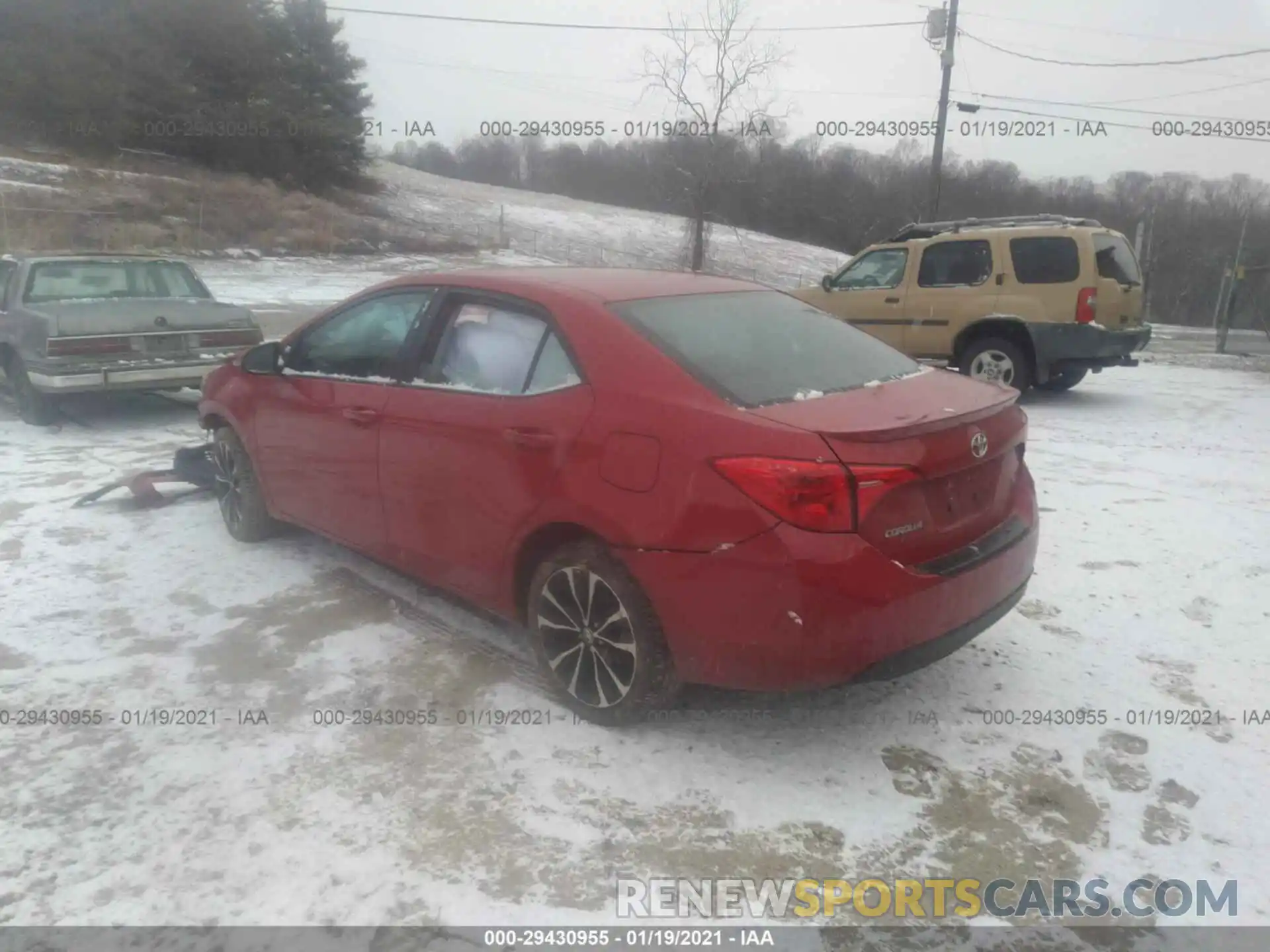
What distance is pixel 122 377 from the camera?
307 inches

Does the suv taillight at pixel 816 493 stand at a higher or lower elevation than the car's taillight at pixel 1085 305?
lower

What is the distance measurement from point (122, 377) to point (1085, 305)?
344 inches

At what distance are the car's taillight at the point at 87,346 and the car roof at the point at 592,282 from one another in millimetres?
4655

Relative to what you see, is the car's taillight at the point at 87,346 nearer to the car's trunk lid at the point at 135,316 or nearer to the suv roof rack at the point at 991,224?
the car's trunk lid at the point at 135,316

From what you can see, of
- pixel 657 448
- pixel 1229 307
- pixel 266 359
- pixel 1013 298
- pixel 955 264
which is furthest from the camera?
pixel 1229 307

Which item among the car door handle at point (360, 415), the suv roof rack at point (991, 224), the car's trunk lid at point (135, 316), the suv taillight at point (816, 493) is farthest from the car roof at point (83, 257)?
the suv taillight at point (816, 493)

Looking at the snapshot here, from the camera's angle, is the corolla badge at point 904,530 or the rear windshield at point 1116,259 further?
the rear windshield at point 1116,259

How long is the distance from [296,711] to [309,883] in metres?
1.00

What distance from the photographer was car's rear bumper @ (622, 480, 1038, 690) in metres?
2.76

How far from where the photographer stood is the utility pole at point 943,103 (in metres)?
20.6

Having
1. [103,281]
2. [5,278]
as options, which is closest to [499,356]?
[103,281]

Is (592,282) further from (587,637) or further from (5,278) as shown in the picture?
(5,278)

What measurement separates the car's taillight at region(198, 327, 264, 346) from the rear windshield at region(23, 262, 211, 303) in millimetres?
832

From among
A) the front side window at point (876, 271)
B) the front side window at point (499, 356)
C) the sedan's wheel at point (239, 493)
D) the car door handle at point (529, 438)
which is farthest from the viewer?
the front side window at point (876, 271)
